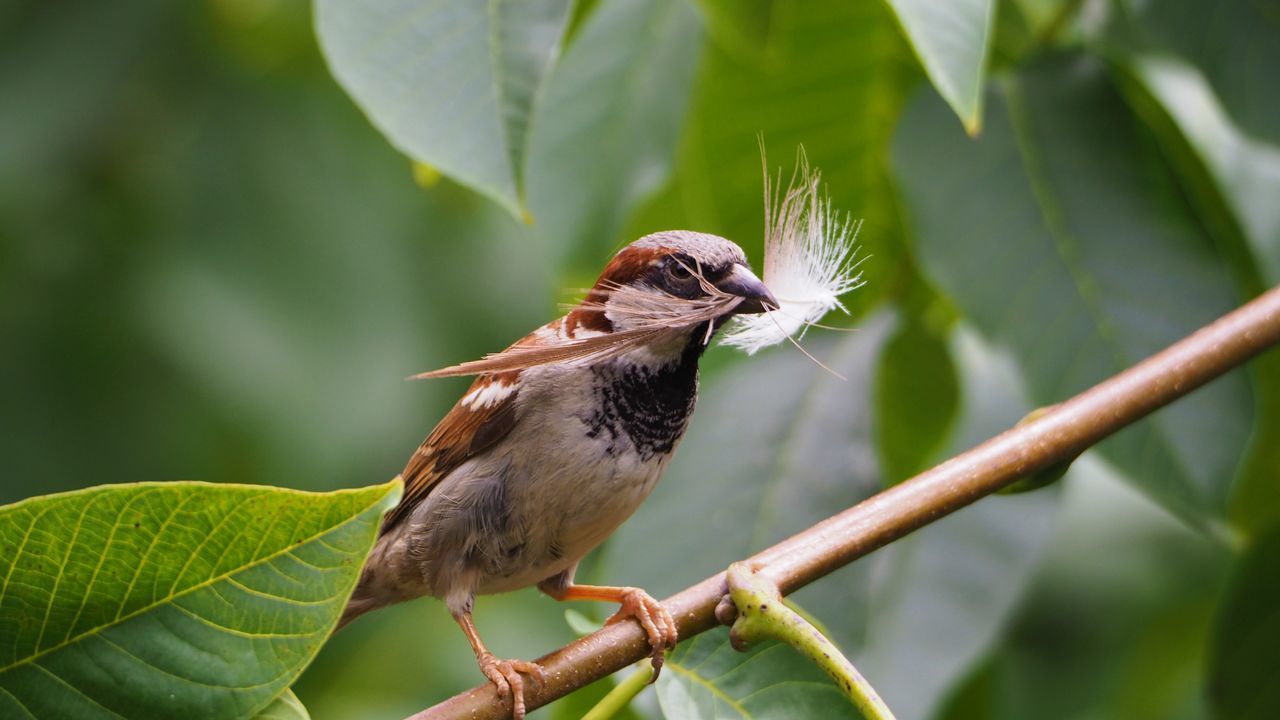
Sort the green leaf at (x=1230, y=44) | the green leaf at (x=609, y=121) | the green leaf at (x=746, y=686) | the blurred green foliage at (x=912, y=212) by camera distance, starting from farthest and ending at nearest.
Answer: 1. the green leaf at (x=1230, y=44)
2. the green leaf at (x=609, y=121)
3. the blurred green foliage at (x=912, y=212)
4. the green leaf at (x=746, y=686)

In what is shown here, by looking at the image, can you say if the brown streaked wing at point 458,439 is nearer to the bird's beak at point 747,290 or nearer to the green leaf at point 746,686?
the green leaf at point 746,686

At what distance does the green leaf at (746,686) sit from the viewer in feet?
5.18

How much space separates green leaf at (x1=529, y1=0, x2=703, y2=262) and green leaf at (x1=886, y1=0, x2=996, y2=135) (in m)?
0.81

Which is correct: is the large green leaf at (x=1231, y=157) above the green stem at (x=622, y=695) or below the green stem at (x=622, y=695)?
above

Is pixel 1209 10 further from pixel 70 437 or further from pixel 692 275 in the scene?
pixel 70 437

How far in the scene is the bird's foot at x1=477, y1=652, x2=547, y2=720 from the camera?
1.63 meters

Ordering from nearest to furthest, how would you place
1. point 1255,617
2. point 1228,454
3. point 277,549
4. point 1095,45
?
point 277,549, point 1228,454, point 1255,617, point 1095,45

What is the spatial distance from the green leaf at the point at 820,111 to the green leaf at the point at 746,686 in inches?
37.7

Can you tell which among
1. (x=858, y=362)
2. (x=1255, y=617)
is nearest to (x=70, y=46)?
(x=858, y=362)

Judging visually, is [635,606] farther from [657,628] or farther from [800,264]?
[800,264]

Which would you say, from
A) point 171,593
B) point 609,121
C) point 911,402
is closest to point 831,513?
Answer: point 911,402

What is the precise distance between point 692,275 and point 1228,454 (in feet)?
4.35

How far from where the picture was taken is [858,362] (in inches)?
110

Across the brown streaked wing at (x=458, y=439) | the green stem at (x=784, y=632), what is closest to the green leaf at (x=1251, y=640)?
the green stem at (x=784, y=632)
